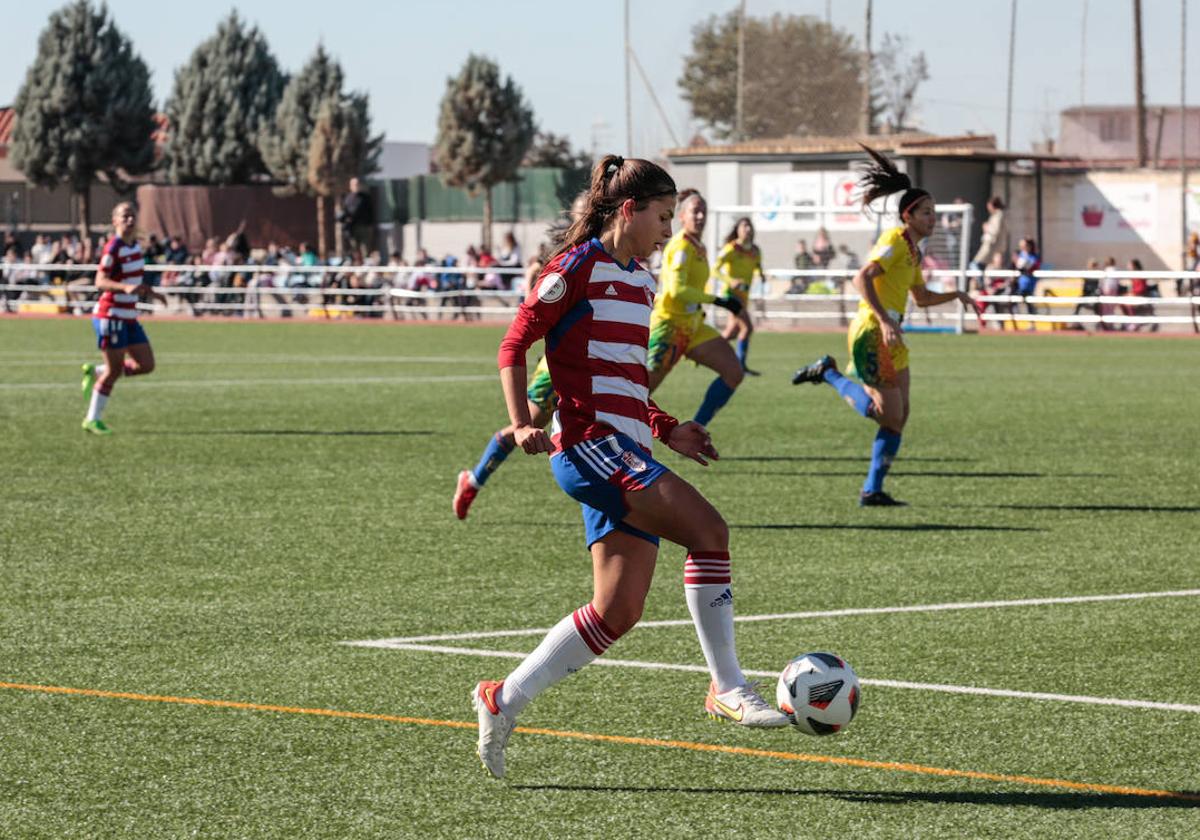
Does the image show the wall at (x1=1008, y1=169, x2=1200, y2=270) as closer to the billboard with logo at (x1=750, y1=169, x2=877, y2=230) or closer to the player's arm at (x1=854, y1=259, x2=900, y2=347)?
the billboard with logo at (x1=750, y1=169, x2=877, y2=230)

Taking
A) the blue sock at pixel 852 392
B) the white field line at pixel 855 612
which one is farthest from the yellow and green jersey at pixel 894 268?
the white field line at pixel 855 612

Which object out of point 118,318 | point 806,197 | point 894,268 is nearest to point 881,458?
point 894,268

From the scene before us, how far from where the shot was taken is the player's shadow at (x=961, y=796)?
555 centimetres

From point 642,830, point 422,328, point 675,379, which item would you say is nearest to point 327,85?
point 422,328

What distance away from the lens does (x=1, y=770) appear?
596cm

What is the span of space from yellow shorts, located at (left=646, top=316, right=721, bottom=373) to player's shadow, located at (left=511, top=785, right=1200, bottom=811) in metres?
8.68

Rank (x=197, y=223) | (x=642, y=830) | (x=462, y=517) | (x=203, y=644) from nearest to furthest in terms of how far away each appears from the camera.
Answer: (x=642, y=830) → (x=203, y=644) → (x=462, y=517) → (x=197, y=223)

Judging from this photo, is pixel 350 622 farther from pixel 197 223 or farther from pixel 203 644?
pixel 197 223

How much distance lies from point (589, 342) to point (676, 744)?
1.32m

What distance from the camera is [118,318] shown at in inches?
693

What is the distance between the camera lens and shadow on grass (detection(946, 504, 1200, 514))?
484 inches

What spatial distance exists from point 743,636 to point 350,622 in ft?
5.56

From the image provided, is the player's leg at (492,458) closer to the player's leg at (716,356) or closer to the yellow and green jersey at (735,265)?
the player's leg at (716,356)

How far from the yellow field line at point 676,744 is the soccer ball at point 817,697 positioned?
6.1 inches
